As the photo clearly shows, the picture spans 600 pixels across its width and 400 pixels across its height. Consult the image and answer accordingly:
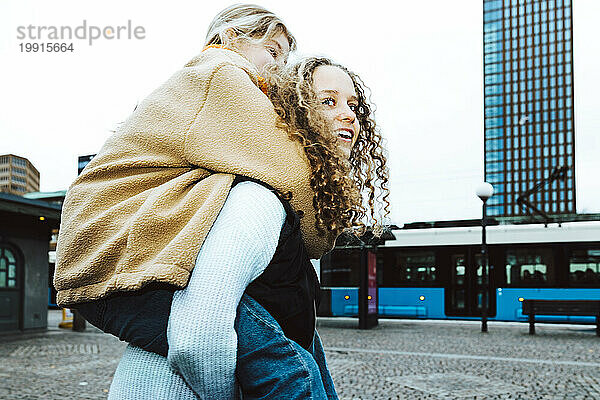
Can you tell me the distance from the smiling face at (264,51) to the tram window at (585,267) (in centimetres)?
1683

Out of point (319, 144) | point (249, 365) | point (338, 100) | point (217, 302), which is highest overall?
Answer: point (338, 100)

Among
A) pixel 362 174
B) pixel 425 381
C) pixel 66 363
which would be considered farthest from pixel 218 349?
pixel 66 363

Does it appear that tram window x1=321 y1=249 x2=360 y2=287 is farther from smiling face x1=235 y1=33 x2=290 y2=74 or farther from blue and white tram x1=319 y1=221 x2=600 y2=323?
smiling face x1=235 y1=33 x2=290 y2=74

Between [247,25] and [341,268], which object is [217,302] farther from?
[341,268]

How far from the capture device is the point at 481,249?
18.0 metres

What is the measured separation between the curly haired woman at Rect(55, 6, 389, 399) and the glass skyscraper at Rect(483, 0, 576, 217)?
112602mm

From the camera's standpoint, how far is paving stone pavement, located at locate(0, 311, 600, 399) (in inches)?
294

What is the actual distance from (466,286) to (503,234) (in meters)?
1.77

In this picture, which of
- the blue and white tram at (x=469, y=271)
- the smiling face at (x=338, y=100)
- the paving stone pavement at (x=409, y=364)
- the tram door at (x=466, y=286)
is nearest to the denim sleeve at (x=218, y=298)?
the smiling face at (x=338, y=100)

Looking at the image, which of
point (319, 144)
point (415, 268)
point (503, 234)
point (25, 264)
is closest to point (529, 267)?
point (503, 234)

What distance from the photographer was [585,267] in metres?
16.6

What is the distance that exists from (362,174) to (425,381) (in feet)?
24.0

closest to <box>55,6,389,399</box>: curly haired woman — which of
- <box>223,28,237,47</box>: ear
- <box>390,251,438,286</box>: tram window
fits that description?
<box>223,28,237,47</box>: ear

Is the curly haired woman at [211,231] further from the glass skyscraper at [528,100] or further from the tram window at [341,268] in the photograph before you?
the glass skyscraper at [528,100]
